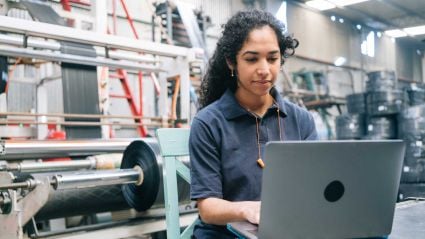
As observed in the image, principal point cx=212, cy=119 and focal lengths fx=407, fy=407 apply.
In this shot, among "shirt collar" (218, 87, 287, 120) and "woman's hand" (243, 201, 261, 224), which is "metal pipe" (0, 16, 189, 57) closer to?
"shirt collar" (218, 87, 287, 120)

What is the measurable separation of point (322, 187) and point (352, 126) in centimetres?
593

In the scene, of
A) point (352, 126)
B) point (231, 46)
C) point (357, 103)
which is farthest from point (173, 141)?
point (357, 103)

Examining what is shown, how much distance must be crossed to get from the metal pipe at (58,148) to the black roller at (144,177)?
67 mm

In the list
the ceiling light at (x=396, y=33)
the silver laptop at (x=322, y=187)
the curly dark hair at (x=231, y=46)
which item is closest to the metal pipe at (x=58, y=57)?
the curly dark hair at (x=231, y=46)

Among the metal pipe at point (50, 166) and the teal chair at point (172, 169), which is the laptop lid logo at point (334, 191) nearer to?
the teal chair at point (172, 169)

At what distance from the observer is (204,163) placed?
3.82 feet

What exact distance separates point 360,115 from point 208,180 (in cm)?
582

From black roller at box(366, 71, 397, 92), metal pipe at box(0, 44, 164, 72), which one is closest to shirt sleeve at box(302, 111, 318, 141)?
metal pipe at box(0, 44, 164, 72)

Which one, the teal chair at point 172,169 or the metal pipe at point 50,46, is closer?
the teal chair at point 172,169

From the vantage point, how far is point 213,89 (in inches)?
55.2

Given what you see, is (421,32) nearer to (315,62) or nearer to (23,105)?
(315,62)

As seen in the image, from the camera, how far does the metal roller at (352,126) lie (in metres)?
6.36

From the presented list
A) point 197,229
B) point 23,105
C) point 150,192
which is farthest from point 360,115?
point 197,229

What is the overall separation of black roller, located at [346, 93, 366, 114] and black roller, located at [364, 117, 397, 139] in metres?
0.38
